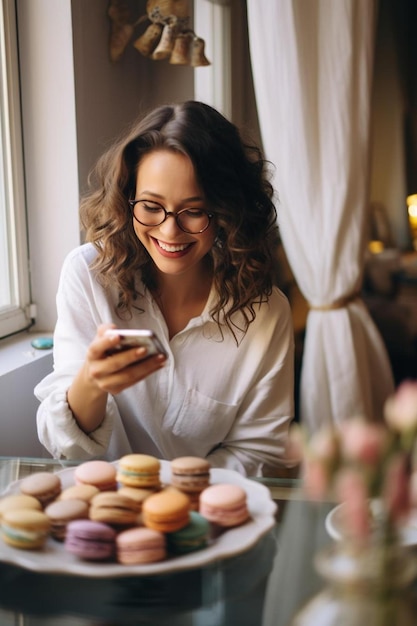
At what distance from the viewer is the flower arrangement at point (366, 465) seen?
599 mm

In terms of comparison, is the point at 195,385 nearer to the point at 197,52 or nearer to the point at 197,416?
the point at 197,416

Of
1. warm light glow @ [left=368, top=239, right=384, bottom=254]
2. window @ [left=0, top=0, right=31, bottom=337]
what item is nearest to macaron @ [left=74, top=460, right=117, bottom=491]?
window @ [left=0, top=0, right=31, bottom=337]

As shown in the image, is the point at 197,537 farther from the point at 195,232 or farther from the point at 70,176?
the point at 70,176

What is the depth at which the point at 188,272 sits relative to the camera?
5.15ft

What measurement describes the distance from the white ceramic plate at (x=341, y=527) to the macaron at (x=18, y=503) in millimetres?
336

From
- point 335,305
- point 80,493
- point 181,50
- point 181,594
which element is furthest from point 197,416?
point 181,50

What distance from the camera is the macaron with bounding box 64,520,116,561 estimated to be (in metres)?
0.83

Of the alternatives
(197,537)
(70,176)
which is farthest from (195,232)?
(70,176)

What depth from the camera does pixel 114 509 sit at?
0.87 meters

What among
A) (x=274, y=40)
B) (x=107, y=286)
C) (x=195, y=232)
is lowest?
(x=107, y=286)

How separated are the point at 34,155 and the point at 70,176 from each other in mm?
116

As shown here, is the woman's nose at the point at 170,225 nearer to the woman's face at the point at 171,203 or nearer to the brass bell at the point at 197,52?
the woman's face at the point at 171,203

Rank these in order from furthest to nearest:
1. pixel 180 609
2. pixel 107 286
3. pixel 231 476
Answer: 1. pixel 107 286
2. pixel 231 476
3. pixel 180 609

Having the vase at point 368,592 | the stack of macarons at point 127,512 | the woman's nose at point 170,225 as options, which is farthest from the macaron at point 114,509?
the woman's nose at point 170,225
